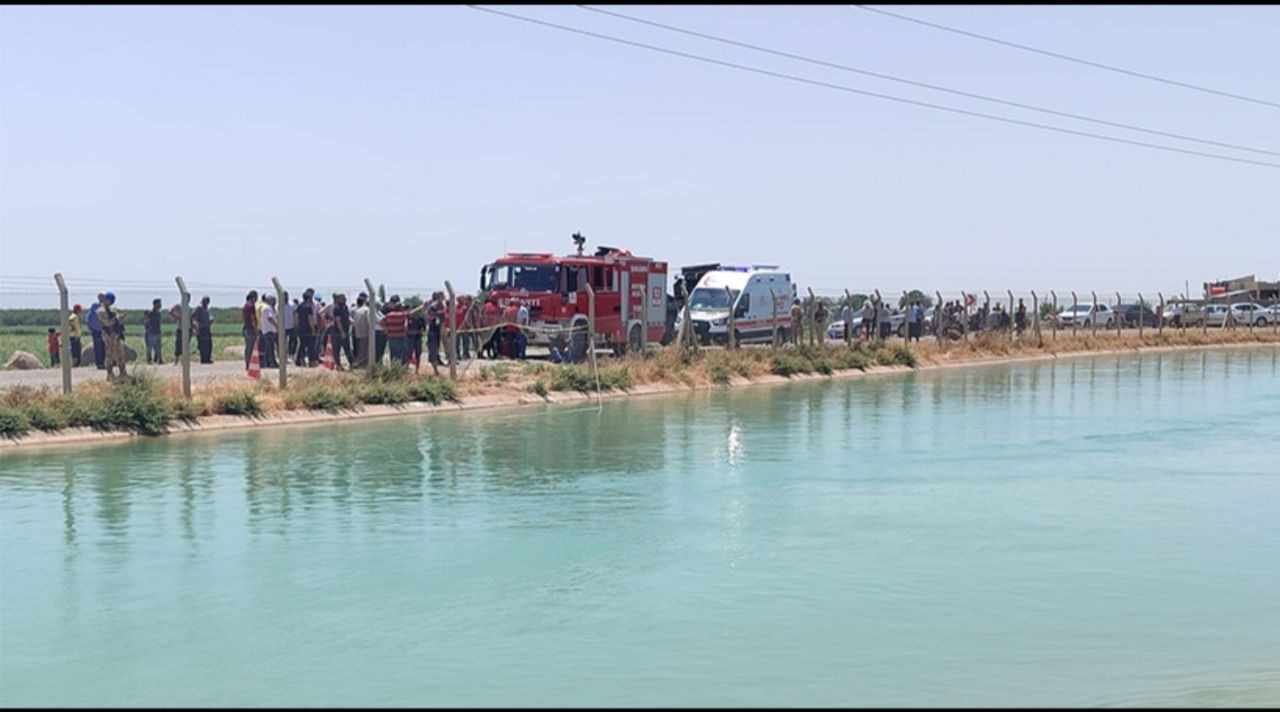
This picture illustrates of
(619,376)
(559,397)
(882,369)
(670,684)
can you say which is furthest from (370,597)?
(882,369)

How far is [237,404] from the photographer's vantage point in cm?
2712

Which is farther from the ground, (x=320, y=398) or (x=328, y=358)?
(x=328, y=358)

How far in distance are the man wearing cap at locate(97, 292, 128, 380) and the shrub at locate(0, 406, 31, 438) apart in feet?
11.7

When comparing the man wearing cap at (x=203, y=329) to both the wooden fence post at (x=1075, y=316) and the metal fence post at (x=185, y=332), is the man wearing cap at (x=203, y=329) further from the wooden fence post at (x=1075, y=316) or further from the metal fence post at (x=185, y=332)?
the wooden fence post at (x=1075, y=316)

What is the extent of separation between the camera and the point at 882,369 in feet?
151

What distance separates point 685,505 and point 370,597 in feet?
19.7

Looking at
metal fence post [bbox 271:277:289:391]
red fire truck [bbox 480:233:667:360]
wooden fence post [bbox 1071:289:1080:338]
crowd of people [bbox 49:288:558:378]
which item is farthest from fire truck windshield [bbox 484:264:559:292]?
wooden fence post [bbox 1071:289:1080:338]

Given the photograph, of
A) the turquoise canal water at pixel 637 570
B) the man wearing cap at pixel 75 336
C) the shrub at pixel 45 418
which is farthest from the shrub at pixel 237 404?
the man wearing cap at pixel 75 336

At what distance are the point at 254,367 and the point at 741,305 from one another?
736 inches

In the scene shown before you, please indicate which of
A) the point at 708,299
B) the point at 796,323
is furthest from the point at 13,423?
the point at 796,323

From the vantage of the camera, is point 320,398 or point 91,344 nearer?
point 320,398

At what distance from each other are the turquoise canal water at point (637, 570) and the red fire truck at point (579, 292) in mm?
12393

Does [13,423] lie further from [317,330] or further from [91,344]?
[91,344]

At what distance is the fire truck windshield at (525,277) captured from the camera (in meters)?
39.1
